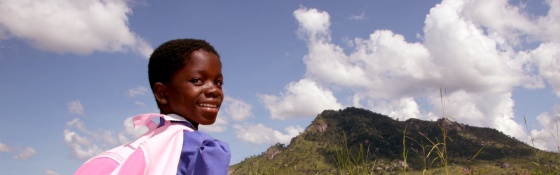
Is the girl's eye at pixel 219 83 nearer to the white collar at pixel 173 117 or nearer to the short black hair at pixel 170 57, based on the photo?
the short black hair at pixel 170 57

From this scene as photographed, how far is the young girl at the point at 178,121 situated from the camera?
246 cm

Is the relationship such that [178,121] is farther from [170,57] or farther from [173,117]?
[170,57]

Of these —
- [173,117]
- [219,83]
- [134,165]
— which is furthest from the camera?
[219,83]

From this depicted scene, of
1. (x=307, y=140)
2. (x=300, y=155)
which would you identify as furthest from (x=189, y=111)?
(x=307, y=140)

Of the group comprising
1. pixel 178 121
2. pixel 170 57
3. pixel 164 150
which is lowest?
pixel 164 150

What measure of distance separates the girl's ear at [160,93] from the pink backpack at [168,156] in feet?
0.70

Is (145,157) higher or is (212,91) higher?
(212,91)

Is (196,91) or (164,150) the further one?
(196,91)

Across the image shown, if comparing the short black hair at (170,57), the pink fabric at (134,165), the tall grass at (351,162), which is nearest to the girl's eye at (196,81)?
the short black hair at (170,57)

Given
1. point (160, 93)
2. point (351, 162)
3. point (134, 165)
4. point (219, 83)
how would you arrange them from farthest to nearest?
point (351, 162) → point (219, 83) → point (160, 93) → point (134, 165)

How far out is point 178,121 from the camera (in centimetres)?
274

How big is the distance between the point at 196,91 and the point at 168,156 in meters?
0.45

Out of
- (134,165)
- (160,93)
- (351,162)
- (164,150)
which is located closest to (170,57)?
(160,93)

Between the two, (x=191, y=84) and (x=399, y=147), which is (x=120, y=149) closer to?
(x=191, y=84)
